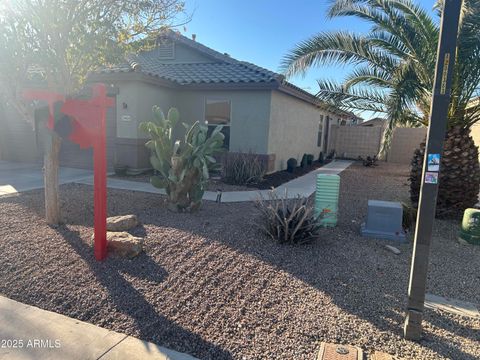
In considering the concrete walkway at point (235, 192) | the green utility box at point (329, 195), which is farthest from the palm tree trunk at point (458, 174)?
the concrete walkway at point (235, 192)

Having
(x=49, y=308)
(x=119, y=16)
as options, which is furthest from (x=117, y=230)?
(x=119, y=16)

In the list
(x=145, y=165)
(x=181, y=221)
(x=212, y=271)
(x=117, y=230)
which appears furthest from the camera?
(x=145, y=165)

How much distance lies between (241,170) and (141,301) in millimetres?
6712

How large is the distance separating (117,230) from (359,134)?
18599mm

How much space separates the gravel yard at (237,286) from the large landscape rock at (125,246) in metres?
0.11

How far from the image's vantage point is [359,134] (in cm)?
2084

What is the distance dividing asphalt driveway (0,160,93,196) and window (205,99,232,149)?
169 inches

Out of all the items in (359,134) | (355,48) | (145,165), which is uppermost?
(355,48)

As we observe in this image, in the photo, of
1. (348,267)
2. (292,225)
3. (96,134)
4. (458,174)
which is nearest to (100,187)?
(96,134)

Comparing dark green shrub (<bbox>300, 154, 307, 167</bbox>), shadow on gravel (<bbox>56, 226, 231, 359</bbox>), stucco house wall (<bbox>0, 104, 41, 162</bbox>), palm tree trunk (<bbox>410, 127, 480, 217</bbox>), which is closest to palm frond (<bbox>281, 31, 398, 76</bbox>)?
palm tree trunk (<bbox>410, 127, 480, 217</bbox>)

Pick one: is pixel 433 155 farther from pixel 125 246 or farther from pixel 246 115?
pixel 246 115

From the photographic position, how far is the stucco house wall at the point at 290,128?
1141 cm

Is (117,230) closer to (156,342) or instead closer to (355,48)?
(156,342)

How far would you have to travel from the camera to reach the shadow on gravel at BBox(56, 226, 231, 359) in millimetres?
2797
